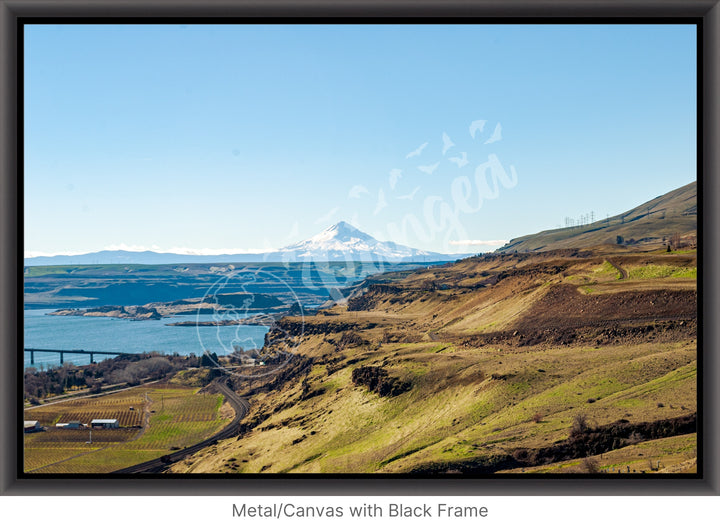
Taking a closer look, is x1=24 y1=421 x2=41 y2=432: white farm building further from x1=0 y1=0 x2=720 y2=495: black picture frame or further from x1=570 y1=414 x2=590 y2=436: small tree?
x1=570 y1=414 x2=590 y2=436: small tree

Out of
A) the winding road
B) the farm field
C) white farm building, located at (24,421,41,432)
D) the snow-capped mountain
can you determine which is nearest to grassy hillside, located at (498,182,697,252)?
the snow-capped mountain

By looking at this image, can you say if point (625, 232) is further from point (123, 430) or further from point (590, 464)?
point (123, 430)

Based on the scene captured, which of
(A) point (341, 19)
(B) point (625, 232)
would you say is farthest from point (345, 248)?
(B) point (625, 232)

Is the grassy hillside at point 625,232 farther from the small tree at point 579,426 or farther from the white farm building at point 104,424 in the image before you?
the white farm building at point 104,424

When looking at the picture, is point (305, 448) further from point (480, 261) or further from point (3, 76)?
point (3, 76)

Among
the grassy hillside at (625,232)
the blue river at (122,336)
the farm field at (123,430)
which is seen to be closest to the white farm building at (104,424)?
the farm field at (123,430)
